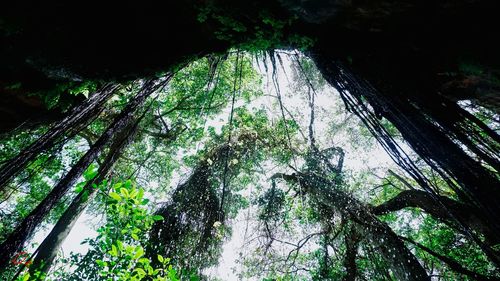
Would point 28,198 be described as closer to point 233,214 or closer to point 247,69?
point 233,214

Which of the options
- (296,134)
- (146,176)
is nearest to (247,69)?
(296,134)

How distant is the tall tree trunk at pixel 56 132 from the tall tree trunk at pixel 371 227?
2.89 metres

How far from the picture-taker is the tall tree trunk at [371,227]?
Answer: 14.8ft

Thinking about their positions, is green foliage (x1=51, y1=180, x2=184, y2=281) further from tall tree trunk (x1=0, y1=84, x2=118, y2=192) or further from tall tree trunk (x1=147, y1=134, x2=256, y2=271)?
tall tree trunk (x1=147, y1=134, x2=256, y2=271)

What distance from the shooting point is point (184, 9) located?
2.60 m

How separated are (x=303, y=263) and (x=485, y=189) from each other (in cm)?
636

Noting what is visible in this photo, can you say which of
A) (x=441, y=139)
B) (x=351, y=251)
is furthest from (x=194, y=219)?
(x=441, y=139)

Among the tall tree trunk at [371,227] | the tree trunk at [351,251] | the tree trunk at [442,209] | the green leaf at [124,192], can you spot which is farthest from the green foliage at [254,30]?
the tree trunk at [351,251]

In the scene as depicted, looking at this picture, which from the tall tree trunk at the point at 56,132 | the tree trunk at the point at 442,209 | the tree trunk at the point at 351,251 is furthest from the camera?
the tree trunk at the point at 351,251

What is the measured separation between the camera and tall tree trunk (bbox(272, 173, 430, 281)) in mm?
4496

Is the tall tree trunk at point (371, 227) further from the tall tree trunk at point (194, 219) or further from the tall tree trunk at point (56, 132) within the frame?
the tall tree trunk at point (56, 132)

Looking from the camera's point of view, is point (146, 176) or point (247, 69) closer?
point (247, 69)

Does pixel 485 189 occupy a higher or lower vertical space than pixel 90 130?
lower

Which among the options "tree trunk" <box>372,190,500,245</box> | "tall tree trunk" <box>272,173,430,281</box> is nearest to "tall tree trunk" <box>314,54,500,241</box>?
"tree trunk" <box>372,190,500,245</box>
